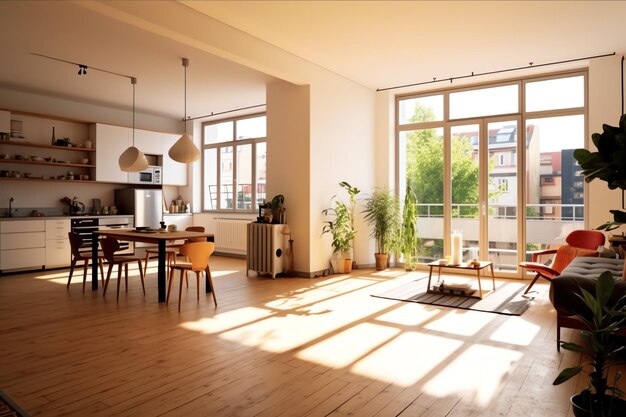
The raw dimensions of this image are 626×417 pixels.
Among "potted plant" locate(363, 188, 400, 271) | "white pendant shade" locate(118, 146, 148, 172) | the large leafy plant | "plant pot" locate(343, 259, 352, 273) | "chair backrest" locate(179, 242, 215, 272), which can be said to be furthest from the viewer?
"potted plant" locate(363, 188, 400, 271)

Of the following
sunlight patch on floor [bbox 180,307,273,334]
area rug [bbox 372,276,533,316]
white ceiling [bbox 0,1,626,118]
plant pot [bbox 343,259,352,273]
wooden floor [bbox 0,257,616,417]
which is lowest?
wooden floor [bbox 0,257,616,417]

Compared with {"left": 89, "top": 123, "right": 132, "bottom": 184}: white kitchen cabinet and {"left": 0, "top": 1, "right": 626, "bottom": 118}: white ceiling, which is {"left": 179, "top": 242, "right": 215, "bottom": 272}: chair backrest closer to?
{"left": 0, "top": 1, "right": 626, "bottom": 118}: white ceiling

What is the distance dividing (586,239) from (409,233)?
2809mm

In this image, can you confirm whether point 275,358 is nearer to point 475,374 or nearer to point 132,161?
point 475,374

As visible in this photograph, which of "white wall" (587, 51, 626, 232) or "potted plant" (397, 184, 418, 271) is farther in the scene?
"potted plant" (397, 184, 418, 271)

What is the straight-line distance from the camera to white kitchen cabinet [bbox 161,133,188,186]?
10.1 m

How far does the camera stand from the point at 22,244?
24.9 feet

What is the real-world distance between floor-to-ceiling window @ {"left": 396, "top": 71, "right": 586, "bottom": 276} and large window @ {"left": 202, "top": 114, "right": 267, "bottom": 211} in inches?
123

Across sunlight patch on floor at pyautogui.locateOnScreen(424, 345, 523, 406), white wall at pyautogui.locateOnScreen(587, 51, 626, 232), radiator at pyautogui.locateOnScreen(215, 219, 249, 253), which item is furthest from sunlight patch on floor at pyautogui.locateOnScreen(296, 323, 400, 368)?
radiator at pyautogui.locateOnScreen(215, 219, 249, 253)

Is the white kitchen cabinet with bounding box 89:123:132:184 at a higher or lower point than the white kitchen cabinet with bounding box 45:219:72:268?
higher

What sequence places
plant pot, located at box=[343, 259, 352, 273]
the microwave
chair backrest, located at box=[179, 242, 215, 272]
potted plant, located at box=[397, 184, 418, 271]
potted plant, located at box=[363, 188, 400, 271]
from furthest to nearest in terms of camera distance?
the microwave < potted plant, located at box=[397, 184, 418, 271] < potted plant, located at box=[363, 188, 400, 271] < plant pot, located at box=[343, 259, 352, 273] < chair backrest, located at box=[179, 242, 215, 272]

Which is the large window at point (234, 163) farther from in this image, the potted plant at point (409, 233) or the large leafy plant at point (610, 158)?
the large leafy plant at point (610, 158)

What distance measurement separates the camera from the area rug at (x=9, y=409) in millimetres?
2479

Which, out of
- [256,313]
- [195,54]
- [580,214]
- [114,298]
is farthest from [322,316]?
[580,214]
